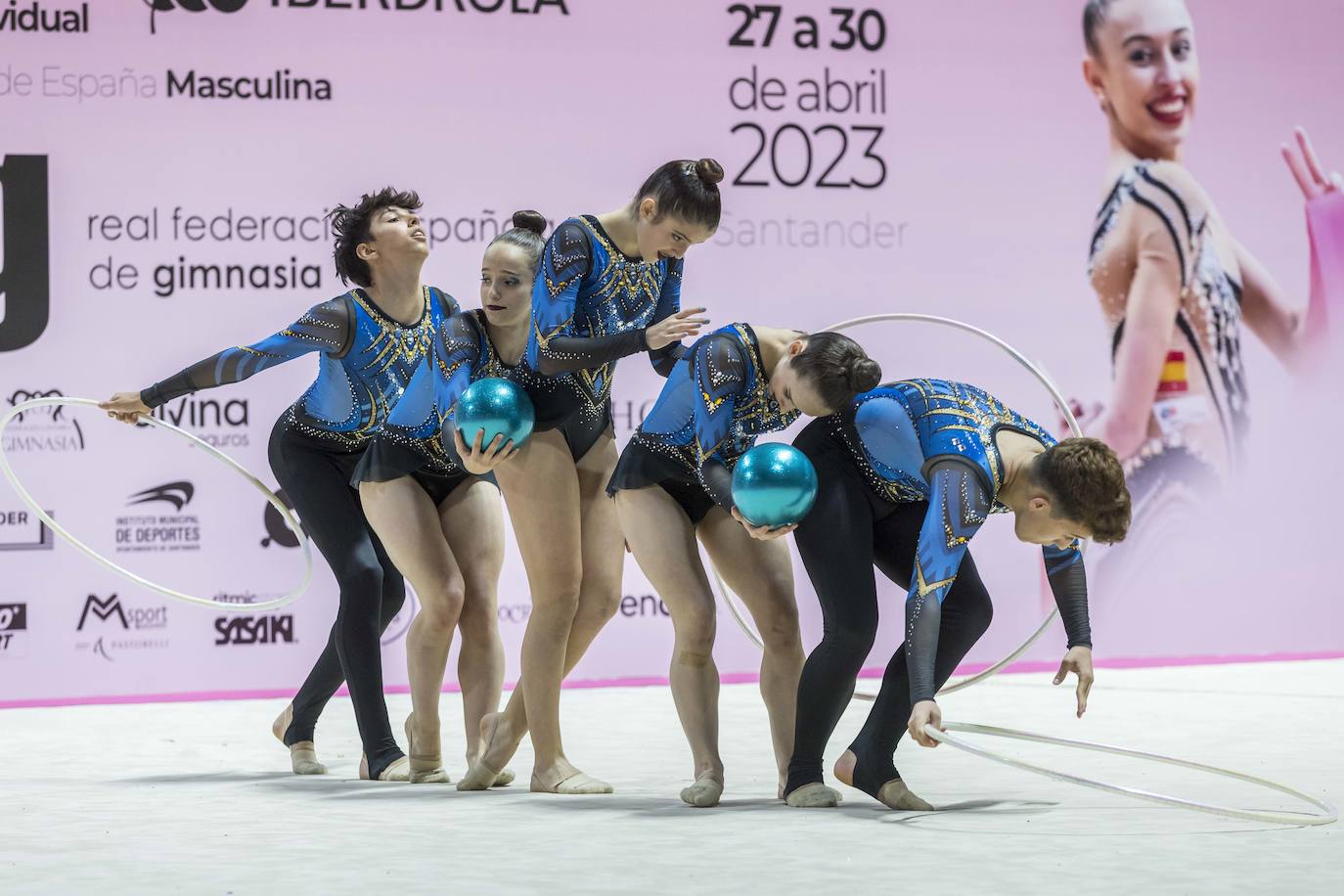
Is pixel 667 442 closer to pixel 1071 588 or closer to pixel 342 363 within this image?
pixel 1071 588

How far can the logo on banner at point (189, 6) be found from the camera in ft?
20.7

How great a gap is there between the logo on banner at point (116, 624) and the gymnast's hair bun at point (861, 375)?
379 cm

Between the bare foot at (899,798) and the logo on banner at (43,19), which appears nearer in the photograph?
the bare foot at (899,798)

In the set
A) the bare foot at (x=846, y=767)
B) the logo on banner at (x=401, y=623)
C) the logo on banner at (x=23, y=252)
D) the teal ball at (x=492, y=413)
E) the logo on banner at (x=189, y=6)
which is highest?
the logo on banner at (x=189, y=6)

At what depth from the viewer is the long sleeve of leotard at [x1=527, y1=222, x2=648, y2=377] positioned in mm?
3748

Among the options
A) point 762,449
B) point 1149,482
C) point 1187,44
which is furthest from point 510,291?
point 1187,44

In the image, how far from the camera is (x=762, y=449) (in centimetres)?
338

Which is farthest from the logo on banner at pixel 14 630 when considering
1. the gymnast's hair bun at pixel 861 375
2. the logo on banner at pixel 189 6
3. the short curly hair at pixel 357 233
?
the gymnast's hair bun at pixel 861 375

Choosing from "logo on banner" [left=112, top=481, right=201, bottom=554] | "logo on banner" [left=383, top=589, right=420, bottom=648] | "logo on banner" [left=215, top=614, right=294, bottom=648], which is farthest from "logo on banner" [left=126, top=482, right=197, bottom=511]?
"logo on banner" [left=383, top=589, right=420, bottom=648]

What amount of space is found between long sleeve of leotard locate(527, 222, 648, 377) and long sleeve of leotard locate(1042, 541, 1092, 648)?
1.06 m

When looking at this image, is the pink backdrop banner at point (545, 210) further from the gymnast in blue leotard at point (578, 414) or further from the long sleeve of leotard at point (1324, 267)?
the gymnast in blue leotard at point (578, 414)

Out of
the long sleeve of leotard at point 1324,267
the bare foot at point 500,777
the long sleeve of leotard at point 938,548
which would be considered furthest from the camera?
the long sleeve of leotard at point 1324,267

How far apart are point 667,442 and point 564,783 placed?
34.6 inches

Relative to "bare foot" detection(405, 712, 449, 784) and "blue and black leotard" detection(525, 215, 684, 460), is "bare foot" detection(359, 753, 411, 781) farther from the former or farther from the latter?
"blue and black leotard" detection(525, 215, 684, 460)
